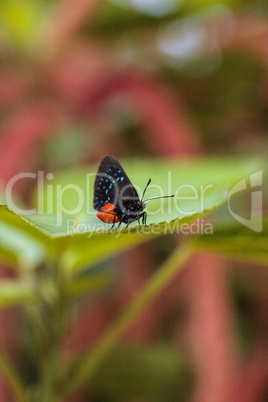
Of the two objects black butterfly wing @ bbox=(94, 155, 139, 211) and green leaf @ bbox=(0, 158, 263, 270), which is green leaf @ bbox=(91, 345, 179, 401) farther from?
black butterfly wing @ bbox=(94, 155, 139, 211)

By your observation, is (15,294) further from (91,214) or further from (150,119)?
(150,119)

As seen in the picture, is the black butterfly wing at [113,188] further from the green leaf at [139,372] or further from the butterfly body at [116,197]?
the green leaf at [139,372]

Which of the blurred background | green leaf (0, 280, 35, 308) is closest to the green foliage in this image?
green leaf (0, 280, 35, 308)

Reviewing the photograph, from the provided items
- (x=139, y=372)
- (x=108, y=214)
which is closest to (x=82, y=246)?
(x=108, y=214)

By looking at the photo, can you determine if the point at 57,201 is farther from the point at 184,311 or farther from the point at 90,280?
the point at 184,311

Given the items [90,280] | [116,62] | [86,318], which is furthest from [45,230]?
[116,62]

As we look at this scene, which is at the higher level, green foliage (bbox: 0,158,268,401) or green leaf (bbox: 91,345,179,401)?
green foliage (bbox: 0,158,268,401)

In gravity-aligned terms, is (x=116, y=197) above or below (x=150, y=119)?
below
